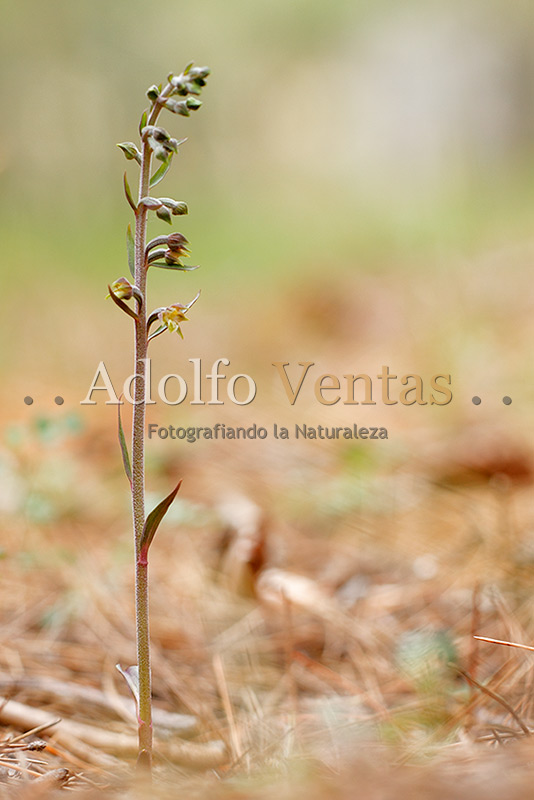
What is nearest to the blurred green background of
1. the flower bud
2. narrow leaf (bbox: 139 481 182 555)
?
the flower bud

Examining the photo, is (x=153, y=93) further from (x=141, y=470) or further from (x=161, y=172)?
(x=141, y=470)

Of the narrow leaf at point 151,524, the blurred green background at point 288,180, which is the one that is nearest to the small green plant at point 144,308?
the narrow leaf at point 151,524

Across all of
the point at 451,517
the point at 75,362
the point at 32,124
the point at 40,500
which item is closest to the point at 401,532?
the point at 451,517

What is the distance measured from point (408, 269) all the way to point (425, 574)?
678cm

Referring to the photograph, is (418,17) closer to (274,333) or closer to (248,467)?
(274,333)

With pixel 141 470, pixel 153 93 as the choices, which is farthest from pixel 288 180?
pixel 141 470

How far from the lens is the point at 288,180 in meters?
17.1

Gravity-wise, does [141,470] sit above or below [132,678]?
above

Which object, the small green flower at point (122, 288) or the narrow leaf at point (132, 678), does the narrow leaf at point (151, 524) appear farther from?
the small green flower at point (122, 288)

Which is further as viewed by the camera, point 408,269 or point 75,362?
point 408,269

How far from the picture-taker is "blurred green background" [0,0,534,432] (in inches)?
263

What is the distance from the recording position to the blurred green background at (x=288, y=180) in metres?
6.68

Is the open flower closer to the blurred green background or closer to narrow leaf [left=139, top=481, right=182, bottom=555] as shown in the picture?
narrow leaf [left=139, top=481, right=182, bottom=555]

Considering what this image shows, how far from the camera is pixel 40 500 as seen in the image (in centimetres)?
227
